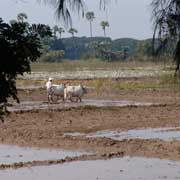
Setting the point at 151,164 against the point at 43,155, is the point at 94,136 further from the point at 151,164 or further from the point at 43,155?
the point at 151,164

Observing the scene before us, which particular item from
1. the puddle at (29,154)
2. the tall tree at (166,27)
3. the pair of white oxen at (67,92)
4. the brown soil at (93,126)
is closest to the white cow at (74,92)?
the pair of white oxen at (67,92)

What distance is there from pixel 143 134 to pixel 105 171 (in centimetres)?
546

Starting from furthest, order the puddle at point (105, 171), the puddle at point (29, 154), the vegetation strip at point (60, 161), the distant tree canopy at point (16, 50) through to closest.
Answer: the puddle at point (29, 154) → the vegetation strip at point (60, 161) → the puddle at point (105, 171) → the distant tree canopy at point (16, 50)

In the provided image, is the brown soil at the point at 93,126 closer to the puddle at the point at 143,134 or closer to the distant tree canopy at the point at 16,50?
the puddle at the point at 143,134

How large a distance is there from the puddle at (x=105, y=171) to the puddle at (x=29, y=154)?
90 centimetres

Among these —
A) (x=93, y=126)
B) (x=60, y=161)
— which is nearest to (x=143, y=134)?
(x=93, y=126)

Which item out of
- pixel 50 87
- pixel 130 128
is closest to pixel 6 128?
pixel 130 128

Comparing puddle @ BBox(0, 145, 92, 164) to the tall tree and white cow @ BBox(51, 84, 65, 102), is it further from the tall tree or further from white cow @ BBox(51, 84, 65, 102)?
white cow @ BBox(51, 84, 65, 102)

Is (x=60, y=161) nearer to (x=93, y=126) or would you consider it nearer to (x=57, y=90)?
(x=93, y=126)

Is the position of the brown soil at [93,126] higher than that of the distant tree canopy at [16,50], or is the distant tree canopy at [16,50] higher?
the distant tree canopy at [16,50]

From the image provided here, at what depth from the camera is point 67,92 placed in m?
26.7

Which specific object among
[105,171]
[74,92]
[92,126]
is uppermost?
[105,171]

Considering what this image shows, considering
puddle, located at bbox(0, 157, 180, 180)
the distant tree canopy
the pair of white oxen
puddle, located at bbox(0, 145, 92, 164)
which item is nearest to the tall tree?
the distant tree canopy

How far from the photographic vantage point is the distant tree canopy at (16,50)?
2.93 meters
